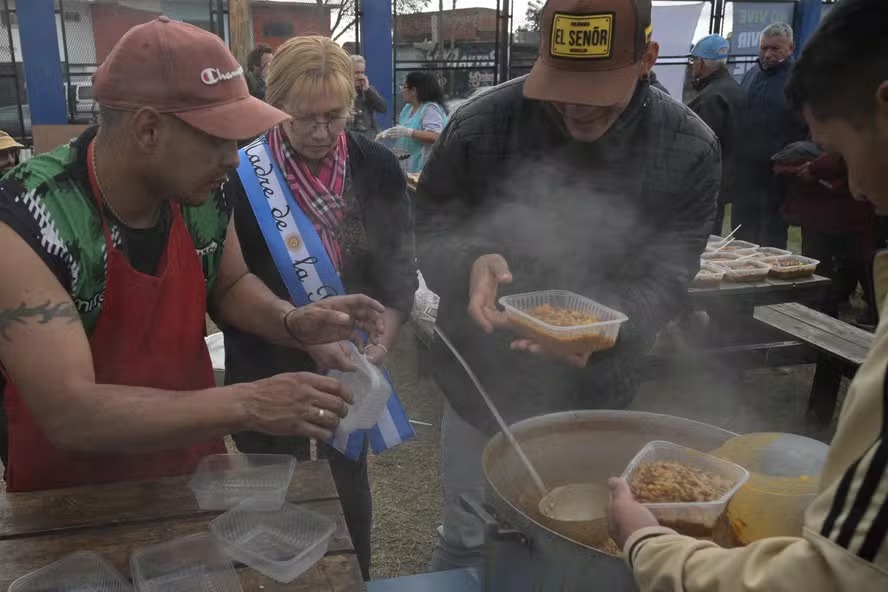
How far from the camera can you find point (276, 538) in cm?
152

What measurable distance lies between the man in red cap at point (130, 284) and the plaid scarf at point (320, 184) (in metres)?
0.64

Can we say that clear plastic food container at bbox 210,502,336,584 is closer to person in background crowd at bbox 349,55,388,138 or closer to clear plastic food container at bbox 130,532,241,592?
clear plastic food container at bbox 130,532,241,592

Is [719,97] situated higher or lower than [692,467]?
higher

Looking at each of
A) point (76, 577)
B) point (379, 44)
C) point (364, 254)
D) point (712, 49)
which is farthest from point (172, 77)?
point (379, 44)

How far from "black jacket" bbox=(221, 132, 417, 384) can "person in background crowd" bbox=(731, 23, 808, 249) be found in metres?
5.26

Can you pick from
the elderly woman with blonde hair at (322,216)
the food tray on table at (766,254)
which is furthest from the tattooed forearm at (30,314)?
A: the food tray on table at (766,254)

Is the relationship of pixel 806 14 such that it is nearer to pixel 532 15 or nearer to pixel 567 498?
pixel 532 15

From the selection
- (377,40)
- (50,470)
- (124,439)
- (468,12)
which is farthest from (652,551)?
(468,12)

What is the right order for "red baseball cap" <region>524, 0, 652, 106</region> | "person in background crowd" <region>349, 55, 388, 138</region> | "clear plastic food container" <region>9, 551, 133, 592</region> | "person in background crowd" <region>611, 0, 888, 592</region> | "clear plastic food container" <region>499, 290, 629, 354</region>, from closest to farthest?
"person in background crowd" <region>611, 0, 888, 592</region> < "clear plastic food container" <region>9, 551, 133, 592</region> < "red baseball cap" <region>524, 0, 652, 106</region> < "clear plastic food container" <region>499, 290, 629, 354</region> < "person in background crowd" <region>349, 55, 388, 138</region>

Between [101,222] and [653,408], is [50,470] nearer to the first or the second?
[101,222]

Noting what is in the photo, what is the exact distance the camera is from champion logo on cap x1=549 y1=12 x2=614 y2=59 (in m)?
1.94

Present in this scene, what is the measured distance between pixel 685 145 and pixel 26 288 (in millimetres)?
1802

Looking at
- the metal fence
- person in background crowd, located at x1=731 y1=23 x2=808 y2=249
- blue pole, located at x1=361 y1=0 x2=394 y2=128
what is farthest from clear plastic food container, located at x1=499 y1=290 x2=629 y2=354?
the metal fence

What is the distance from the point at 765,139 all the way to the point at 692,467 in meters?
6.13
